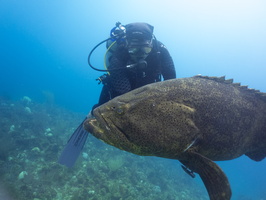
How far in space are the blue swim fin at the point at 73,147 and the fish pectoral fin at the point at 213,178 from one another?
5.04 metres

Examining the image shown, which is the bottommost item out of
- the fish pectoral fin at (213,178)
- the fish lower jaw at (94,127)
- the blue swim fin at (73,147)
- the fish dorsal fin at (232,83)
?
the blue swim fin at (73,147)

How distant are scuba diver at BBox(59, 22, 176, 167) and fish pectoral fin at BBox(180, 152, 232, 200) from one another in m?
2.33

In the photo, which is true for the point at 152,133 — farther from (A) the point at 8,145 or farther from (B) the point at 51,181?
(A) the point at 8,145

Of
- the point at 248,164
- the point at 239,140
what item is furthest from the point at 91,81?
the point at 239,140

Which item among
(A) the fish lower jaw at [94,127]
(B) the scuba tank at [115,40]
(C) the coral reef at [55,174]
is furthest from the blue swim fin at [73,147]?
(A) the fish lower jaw at [94,127]

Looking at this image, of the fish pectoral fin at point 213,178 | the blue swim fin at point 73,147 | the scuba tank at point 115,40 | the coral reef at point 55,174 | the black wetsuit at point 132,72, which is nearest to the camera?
the fish pectoral fin at point 213,178

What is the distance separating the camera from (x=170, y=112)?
2.52 meters

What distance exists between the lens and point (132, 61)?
4.86 meters

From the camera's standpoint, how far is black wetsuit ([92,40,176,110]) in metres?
4.31

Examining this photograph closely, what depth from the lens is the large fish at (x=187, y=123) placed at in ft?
7.75

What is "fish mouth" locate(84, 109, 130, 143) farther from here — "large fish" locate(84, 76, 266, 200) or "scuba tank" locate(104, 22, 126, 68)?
"scuba tank" locate(104, 22, 126, 68)

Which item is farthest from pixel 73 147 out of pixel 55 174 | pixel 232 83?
pixel 232 83

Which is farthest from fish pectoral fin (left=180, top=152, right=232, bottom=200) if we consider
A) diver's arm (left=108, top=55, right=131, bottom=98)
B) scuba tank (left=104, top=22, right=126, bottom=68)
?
scuba tank (left=104, top=22, right=126, bottom=68)

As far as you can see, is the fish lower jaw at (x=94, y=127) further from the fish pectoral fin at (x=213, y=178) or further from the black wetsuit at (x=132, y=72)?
the black wetsuit at (x=132, y=72)
